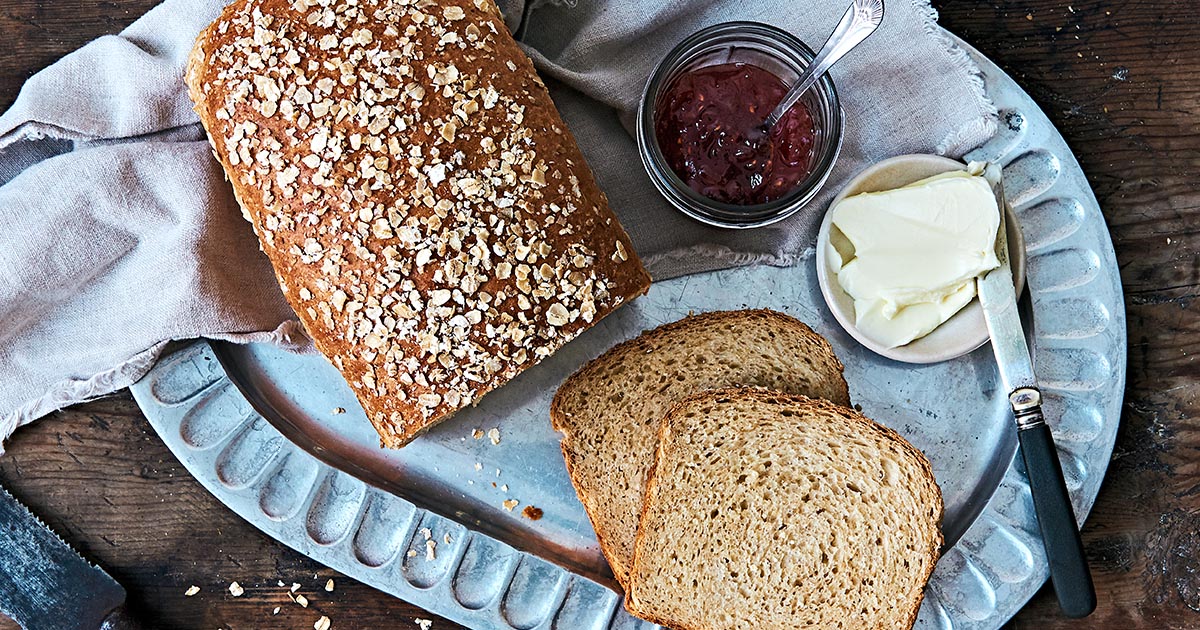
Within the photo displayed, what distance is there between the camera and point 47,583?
226 centimetres

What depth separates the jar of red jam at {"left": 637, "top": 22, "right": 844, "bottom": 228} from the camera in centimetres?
214

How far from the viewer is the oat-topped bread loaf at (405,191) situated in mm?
1878

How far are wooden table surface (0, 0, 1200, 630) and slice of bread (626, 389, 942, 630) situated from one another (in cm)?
65

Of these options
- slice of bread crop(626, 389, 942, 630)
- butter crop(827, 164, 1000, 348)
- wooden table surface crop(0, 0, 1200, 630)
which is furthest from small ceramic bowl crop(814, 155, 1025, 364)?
wooden table surface crop(0, 0, 1200, 630)

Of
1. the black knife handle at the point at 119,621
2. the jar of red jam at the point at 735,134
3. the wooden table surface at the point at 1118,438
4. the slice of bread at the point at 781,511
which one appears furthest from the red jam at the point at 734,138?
the black knife handle at the point at 119,621

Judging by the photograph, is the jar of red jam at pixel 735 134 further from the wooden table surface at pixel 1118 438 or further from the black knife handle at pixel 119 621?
the black knife handle at pixel 119 621

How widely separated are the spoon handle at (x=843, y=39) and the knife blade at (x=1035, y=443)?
564 millimetres

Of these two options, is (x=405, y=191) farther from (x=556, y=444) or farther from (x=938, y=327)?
(x=938, y=327)

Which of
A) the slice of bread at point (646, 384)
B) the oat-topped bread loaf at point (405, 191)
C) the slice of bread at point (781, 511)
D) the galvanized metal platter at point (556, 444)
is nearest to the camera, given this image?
the oat-topped bread loaf at point (405, 191)

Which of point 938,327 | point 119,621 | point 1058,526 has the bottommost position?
point 119,621

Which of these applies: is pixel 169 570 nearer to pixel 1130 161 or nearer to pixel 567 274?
pixel 567 274

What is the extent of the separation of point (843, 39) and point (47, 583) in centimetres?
245

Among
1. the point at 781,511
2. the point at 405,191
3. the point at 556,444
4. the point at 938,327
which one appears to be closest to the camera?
the point at 405,191

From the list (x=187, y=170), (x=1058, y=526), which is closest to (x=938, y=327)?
(x=1058, y=526)
